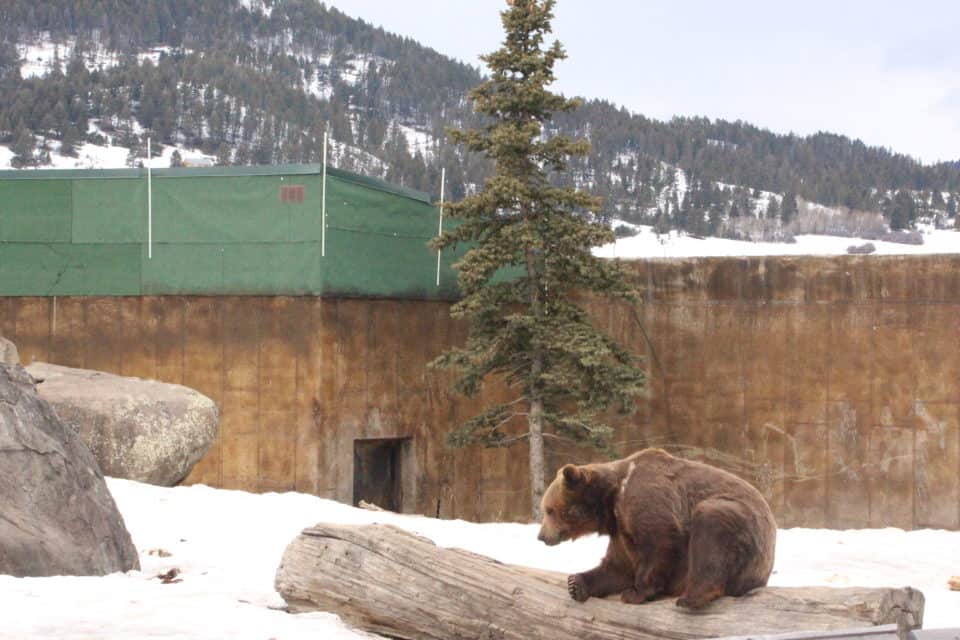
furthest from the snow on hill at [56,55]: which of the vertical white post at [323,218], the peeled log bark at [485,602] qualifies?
the peeled log bark at [485,602]

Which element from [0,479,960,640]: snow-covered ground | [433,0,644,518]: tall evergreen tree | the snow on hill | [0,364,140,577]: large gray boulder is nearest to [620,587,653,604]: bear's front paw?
[0,479,960,640]: snow-covered ground

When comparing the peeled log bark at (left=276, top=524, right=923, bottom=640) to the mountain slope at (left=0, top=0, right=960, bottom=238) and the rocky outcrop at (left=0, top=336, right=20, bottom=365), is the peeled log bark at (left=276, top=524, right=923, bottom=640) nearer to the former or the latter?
the rocky outcrop at (left=0, top=336, right=20, bottom=365)

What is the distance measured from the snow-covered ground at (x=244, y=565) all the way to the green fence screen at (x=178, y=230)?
4.49 meters

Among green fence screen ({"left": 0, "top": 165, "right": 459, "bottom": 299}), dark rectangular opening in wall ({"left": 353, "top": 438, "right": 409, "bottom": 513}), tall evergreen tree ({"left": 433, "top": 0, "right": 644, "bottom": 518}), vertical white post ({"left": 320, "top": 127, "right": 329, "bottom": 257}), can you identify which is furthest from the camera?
dark rectangular opening in wall ({"left": 353, "top": 438, "right": 409, "bottom": 513})

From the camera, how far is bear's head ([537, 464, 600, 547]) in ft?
19.1

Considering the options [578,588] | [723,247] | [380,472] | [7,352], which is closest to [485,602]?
Answer: [578,588]

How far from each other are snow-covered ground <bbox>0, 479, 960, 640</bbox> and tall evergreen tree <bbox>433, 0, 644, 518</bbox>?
10.1 feet

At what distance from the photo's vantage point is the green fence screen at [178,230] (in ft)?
54.9

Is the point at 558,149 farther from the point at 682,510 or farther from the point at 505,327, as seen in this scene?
the point at 682,510

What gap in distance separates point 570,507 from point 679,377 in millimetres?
12176

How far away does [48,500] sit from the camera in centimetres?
819

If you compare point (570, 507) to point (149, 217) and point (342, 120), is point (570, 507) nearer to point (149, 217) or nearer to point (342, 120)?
point (149, 217)

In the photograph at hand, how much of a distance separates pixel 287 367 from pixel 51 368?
332 cm

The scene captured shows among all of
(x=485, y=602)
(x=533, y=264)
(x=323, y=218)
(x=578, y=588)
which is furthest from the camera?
(x=323, y=218)
